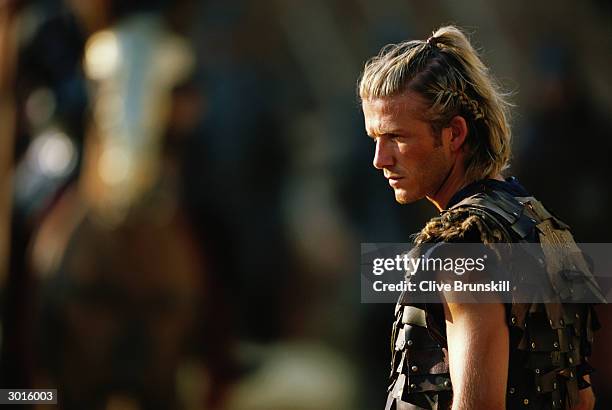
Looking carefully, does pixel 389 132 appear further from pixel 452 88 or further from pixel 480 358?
pixel 480 358

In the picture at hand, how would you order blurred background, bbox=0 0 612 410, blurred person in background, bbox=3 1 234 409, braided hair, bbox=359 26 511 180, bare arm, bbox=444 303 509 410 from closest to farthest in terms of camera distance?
bare arm, bbox=444 303 509 410
braided hair, bbox=359 26 511 180
blurred background, bbox=0 0 612 410
blurred person in background, bbox=3 1 234 409

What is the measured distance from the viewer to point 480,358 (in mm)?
1380

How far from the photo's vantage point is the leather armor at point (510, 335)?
57.3 inches

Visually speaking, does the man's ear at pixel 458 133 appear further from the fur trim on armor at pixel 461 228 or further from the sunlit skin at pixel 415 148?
the fur trim on armor at pixel 461 228

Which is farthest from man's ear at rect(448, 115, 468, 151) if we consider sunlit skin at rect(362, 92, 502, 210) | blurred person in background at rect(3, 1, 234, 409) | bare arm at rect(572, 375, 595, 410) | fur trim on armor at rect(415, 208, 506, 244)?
blurred person in background at rect(3, 1, 234, 409)

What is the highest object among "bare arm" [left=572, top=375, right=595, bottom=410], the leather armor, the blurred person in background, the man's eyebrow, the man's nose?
the blurred person in background

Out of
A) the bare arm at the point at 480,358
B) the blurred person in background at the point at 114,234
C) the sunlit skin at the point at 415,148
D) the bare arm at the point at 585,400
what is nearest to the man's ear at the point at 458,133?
the sunlit skin at the point at 415,148

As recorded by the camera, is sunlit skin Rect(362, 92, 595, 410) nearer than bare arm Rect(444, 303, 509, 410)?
No

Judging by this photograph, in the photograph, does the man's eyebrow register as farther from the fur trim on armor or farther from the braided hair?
the fur trim on armor

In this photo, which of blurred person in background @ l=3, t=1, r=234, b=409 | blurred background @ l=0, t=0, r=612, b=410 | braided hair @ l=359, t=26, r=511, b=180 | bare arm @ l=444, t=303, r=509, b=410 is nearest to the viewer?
bare arm @ l=444, t=303, r=509, b=410

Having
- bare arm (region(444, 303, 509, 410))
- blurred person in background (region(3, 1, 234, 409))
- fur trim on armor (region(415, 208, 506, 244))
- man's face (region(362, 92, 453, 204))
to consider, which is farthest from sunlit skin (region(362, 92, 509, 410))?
blurred person in background (region(3, 1, 234, 409))

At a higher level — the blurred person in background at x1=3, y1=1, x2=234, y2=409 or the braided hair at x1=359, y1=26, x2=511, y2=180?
the blurred person in background at x1=3, y1=1, x2=234, y2=409

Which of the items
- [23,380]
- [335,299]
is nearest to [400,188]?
[335,299]

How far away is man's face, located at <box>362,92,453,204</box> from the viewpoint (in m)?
1.57
